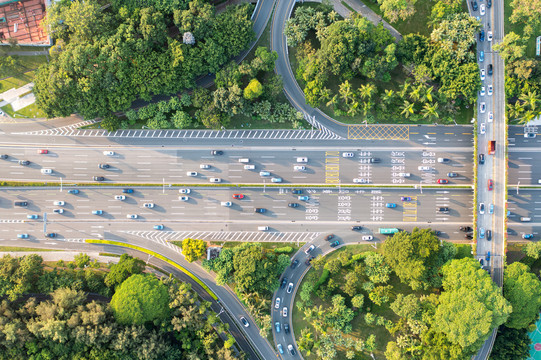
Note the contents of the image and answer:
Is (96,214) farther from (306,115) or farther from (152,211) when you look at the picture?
(306,115)

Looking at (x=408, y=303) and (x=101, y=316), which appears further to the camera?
(x=408, y=303)

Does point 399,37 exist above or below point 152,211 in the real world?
above

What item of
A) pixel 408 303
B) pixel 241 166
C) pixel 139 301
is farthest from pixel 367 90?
pixel 139 301

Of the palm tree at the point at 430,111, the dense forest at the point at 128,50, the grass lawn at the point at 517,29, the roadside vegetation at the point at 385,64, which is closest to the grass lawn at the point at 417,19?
the roadside vegetation at the point at 385,64

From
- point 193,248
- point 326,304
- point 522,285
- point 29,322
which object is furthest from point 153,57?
point 522,285

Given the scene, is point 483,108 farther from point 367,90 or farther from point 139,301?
point 139,301

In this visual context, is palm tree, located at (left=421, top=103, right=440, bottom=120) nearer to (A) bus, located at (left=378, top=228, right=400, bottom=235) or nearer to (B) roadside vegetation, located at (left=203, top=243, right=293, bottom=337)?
(A) bus, located at (left=378, top=228, right=400, bottom=235)
